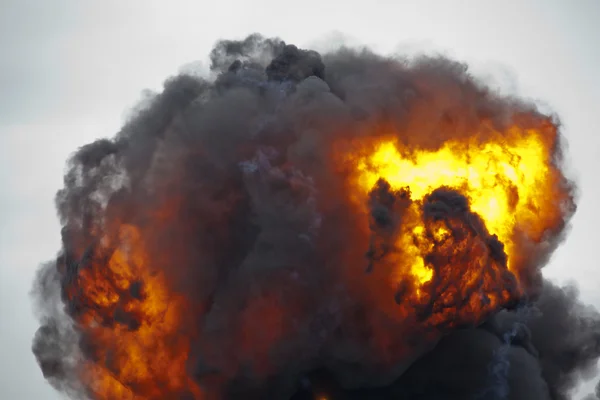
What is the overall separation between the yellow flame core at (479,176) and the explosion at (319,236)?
5.4 inches

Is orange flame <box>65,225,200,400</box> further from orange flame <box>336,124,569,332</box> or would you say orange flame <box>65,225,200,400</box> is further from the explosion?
orange flame <box>336,124,569,332</box>

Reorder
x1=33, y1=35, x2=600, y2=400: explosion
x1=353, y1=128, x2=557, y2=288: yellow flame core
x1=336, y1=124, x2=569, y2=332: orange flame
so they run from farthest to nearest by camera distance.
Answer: x1=353, y1=128, x2=557, y2=288: yellow flame core < x1=33, y1=35, x2=600, y2=400: explosion < x1=336, y1=124, x2=569, y2=332: orange flame

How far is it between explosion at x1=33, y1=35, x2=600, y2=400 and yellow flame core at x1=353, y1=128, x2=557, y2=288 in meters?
0.14

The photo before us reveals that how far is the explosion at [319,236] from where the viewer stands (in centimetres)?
9369

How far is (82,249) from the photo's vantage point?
10081 centimetres

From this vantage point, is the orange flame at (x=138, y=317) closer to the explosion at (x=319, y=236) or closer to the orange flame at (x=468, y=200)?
the explosion at (x=319, y=236)

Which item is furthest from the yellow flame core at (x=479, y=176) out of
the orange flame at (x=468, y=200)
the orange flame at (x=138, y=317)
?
the orange flame at (x=138, y=317)

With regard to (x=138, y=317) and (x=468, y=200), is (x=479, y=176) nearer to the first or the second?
(x=468, y=200)

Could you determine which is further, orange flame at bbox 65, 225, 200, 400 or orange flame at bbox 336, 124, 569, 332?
orange flame at bbox 65, 225, 200, 400

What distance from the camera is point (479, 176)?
9581 cm

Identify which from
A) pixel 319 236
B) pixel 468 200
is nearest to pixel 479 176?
pixel 468 200

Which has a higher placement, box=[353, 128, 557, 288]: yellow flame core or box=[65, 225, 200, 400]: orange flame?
box=[353, 128, 557, 288]: yellow flame core

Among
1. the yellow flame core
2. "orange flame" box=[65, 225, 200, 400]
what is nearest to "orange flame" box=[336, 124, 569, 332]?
the yellow flame core

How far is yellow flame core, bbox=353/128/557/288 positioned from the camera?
3743 inches
